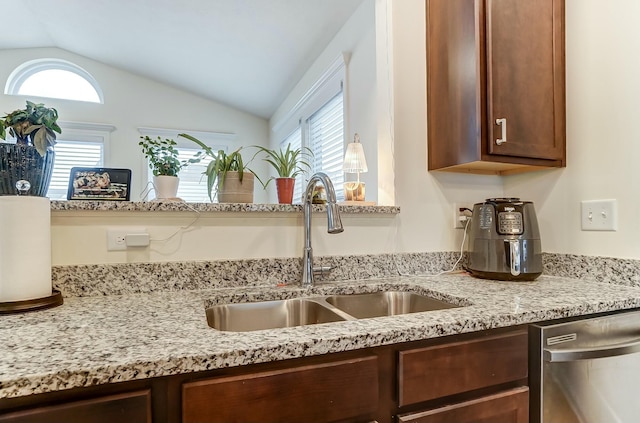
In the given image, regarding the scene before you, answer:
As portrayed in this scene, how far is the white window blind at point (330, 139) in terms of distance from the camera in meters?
2.44

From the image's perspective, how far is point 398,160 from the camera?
144cm

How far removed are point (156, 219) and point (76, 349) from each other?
1.97 ft

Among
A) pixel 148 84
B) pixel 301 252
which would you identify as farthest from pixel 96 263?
pixel 148 84

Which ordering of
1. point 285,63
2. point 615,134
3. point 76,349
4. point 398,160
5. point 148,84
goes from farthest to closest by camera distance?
point 148,84
point 285,63
point 398,160
point 615,134
point 76,349

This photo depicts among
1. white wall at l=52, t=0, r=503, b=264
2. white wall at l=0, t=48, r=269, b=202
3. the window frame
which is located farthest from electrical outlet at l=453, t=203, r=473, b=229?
white wall at l=0, t=48, r=269, b=202

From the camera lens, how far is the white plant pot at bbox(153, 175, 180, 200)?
1250 mm

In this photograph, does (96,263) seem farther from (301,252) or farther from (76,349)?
(301,252)

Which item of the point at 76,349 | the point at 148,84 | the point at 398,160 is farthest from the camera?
the point at 148,84

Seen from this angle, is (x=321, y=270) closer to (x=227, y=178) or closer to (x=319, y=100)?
(x=227, y=178)

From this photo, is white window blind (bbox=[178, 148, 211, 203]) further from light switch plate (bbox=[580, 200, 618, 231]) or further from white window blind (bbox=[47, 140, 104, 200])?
light switch plate (bbox=[580, 200, 618, 231])

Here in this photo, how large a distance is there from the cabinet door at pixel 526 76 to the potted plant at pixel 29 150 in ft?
4.56

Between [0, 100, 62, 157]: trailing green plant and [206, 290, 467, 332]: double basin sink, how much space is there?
25.2 inches

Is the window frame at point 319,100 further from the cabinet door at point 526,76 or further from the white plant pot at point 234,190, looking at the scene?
the cabinet door at point 526,76

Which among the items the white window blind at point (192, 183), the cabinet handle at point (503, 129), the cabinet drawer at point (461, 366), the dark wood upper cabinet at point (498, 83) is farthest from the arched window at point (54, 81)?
the cabinet drawer at point (461, 366)
